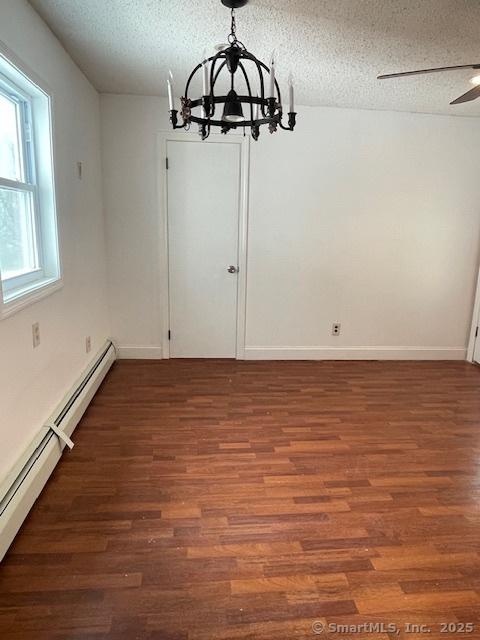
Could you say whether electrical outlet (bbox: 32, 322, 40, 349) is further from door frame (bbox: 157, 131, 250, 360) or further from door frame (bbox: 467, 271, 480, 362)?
door frame (bbox: 467, 271, 480, 362)

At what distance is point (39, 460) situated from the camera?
2.13 metres

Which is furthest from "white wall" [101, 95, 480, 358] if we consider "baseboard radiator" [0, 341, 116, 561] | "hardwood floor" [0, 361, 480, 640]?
"baseboard radiator" [0, 341, 116, 561]

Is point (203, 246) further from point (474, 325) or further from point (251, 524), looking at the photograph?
point (474, 325)

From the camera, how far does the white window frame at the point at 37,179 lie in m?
2.13

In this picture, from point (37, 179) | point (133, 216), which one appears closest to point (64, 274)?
point (37, 179)

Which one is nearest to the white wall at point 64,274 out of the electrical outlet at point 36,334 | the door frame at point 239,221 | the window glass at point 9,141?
the electrical outlet at point 36,334

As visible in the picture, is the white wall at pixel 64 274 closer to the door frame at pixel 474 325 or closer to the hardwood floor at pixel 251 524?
the hardwood floor at pixel 251 524

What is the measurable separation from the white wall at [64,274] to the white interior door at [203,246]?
27.0 inches

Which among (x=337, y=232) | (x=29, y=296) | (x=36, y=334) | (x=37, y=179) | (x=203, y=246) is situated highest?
(x=37, y=179)

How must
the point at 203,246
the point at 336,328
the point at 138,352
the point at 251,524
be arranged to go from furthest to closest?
the point at 336,328 → the point at 138,352 → the point at 203,246 → the point at 251,524

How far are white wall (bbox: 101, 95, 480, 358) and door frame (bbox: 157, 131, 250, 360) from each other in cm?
6

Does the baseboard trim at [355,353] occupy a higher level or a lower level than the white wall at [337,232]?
lower

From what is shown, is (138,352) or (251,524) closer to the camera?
(251,524)

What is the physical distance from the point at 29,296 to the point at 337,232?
9.74 feet
